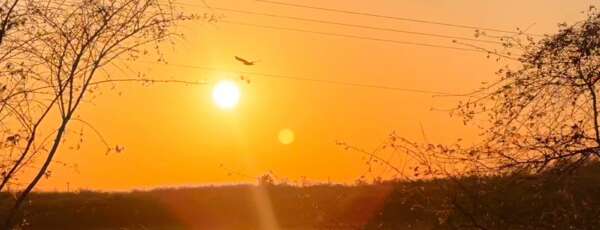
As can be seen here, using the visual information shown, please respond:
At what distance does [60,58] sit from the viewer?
683cm

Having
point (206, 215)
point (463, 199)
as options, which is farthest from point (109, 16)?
point (206, 215)

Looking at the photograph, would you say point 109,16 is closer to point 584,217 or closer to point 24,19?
point 24,19

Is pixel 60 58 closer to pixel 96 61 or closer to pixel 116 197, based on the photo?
pixel 96 61

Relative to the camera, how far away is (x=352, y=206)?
86.5ft

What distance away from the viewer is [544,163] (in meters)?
6.86

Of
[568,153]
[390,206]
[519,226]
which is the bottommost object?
[519,226]

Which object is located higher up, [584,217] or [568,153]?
[568,153]

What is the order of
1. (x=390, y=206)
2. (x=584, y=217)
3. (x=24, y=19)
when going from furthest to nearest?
(x=390, y=206), (x=584, y=217), (x=24, y=19)

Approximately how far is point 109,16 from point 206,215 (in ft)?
83.5

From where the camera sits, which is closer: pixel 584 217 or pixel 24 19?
pixel 24 19

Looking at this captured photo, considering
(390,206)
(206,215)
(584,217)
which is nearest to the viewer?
(584,217)

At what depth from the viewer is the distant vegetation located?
284 inches

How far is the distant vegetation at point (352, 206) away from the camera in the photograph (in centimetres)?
720

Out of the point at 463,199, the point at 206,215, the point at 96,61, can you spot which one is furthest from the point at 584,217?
the point at 206,215
